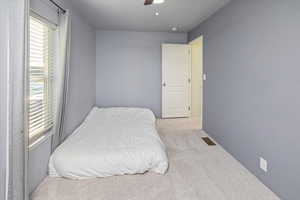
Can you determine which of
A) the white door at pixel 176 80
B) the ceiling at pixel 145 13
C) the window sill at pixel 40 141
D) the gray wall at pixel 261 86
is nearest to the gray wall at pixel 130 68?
the white door at pixel 176 80

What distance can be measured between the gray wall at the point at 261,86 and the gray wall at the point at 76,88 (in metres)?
2.50

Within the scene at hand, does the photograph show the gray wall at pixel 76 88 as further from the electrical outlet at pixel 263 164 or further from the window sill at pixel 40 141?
the electrical outlet at pixel 263 164

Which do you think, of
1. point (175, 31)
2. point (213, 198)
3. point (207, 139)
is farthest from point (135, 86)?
point (213, 198)

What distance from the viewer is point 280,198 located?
1836 mm

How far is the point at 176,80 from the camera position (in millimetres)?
5250

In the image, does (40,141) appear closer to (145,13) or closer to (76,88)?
(76,88)

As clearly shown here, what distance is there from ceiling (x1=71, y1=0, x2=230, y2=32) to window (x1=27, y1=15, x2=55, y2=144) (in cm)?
107

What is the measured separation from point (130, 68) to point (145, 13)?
1844 millimetres

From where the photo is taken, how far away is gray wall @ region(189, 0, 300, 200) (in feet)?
5.57

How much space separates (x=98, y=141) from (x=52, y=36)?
4.89ft

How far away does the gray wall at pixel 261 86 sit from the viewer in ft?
5.57

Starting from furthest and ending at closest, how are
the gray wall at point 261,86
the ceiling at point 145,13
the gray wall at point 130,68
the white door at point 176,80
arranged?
the white door at point 176,80, the gray wall at point 130,68, the ceiling at point 145,13, the gray wall at point 261,86

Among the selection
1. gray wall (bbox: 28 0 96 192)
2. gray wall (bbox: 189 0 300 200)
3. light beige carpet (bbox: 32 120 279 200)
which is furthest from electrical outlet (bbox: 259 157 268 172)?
gray wall (bbox: 28 0 96 192)

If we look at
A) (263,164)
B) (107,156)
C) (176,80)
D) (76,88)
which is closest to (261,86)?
(263,164)
